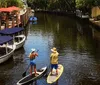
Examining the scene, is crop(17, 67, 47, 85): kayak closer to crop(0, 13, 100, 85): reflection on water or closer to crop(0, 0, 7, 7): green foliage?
crop(0, 13, 100, 85): reflection on water

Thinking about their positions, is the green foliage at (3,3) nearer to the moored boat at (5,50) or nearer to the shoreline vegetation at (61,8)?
the shoreline vegetation at (61,8)

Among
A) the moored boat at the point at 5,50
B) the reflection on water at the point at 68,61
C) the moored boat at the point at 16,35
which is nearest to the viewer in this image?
the reflection on water at the point at 68,61

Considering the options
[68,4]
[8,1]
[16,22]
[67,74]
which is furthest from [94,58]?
[68,4]

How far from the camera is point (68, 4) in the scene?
460ft

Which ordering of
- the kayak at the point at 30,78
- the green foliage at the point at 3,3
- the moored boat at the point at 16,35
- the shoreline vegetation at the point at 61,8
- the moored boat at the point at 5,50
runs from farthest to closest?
the shoreline vegetation at the point at 61,8 → the green foliage at the point at 3,3 → the moored boat at the point at 16,35 → the moored boat at the point at 5,50 → the kayak at the point at 30,78

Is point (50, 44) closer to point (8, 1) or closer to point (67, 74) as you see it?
point (67, 74)

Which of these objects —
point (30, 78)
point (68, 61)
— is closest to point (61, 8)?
point (68, 61)

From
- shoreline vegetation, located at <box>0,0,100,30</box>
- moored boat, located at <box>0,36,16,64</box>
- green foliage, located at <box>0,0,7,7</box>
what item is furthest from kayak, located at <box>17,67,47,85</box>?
green foliage, located at <box>0,0,7,7</box>

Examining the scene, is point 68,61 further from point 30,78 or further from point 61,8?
point 61,8

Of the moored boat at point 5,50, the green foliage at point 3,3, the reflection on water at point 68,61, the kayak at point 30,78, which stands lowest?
the reflection on water at point 68,61

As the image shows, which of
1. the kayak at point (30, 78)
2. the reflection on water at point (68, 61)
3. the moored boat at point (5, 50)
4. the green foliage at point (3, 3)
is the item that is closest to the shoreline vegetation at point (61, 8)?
the green foliage at point (3, 3)

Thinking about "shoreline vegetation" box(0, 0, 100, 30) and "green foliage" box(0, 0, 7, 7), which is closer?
"green foliage" box(0, 0, 7, 7)

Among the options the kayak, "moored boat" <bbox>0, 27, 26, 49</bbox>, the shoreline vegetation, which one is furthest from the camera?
the shoreline vegetation

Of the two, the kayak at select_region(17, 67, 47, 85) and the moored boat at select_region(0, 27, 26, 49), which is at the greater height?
the moored boat at select_region(0, 27, 26, 49)
